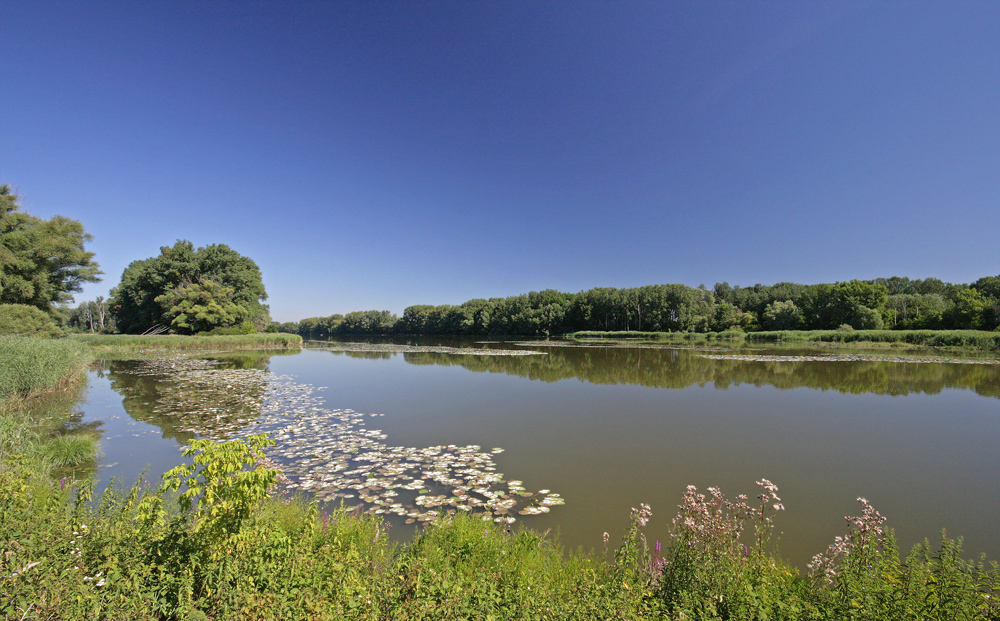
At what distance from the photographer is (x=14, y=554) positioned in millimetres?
2711

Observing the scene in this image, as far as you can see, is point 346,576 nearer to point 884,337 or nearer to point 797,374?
point 797,374

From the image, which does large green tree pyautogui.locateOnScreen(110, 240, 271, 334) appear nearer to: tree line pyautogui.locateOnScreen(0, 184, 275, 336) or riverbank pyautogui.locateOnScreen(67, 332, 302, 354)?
tree line pyautogui.locateOnScreen(0, 184, 275, 336)

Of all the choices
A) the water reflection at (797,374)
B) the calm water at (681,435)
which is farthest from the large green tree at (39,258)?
the water reflection at (797,374)

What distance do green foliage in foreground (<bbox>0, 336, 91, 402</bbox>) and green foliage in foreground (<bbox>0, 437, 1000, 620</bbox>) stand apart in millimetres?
11839

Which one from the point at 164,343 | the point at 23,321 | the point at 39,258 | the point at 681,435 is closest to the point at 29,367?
the point at 23,321

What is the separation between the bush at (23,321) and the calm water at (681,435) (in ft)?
11.3

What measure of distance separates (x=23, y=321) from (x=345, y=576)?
25.0 m

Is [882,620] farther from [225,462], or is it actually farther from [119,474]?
[119,474]

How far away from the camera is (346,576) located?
118 inches

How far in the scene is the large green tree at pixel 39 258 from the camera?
1867 centimetres

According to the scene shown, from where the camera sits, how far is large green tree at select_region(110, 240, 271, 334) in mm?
44312

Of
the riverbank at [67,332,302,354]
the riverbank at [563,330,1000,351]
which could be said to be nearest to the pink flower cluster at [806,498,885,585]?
the riverbank at [67,332,302,354]

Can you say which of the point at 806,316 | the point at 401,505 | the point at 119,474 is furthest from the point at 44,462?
the point at 806,316

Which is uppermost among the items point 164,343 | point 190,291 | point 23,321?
point 190,291
